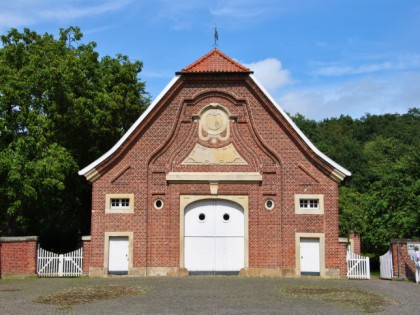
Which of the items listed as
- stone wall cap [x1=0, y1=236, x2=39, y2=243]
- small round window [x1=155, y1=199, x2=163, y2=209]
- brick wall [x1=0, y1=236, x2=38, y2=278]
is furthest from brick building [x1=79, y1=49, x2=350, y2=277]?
stone wall cap [x1=0, y1=236, x2=39, y2=243]

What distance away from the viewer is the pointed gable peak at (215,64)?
22344mm

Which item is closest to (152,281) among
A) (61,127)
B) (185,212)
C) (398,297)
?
(185,212)

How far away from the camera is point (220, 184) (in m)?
21.9

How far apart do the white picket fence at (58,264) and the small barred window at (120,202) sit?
244 cm

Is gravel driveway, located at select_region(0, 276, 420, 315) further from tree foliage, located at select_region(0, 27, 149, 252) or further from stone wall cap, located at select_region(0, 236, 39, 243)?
tree foliage, located at select_region(0, 27, 149, 252)

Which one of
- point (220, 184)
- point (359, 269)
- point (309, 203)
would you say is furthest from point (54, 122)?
point (359, 269)

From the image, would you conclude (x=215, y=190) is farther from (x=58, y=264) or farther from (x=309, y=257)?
(x=58, y=264)

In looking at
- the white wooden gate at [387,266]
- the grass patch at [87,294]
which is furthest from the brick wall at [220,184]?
the grass patch at [87,294]

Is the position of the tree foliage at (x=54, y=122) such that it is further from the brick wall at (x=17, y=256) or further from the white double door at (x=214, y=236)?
the white double door at (x=214, y=236)

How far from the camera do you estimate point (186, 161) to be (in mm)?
22141

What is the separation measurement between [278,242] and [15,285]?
1028 cm

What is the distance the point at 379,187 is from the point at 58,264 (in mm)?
16901

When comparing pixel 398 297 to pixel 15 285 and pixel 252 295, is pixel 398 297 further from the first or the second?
pixel 15 285

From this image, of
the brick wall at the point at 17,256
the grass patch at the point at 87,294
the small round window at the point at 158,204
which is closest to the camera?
the grass patch at the point at 87,294
